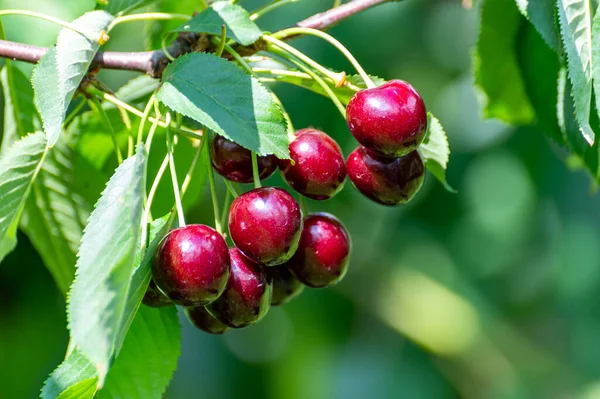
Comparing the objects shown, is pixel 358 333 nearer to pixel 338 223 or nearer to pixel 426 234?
pixel 426 234

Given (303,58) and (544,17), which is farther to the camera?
(544,17)

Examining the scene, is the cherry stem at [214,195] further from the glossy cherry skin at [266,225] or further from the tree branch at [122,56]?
the tree branch at [122,56]

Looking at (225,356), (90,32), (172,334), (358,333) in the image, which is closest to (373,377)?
(358,333)

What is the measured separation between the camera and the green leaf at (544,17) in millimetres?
1501

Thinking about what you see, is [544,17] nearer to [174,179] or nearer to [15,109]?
[174,179]

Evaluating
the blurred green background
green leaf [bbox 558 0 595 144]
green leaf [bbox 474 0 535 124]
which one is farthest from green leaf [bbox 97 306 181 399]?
the blurred green background

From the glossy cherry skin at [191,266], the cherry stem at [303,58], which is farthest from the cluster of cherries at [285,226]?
the cherry stem at [303,58]

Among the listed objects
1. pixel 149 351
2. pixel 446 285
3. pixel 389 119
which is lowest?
pixel 446 285

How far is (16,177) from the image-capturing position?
147 centimetres

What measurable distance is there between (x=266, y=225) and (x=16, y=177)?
0.51 meters

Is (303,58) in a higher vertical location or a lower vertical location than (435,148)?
higher

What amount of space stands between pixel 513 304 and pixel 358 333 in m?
0.78

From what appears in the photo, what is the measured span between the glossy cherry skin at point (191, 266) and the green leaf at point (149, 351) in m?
0.29

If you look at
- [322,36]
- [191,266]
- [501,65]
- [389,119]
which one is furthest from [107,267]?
[501,65]
